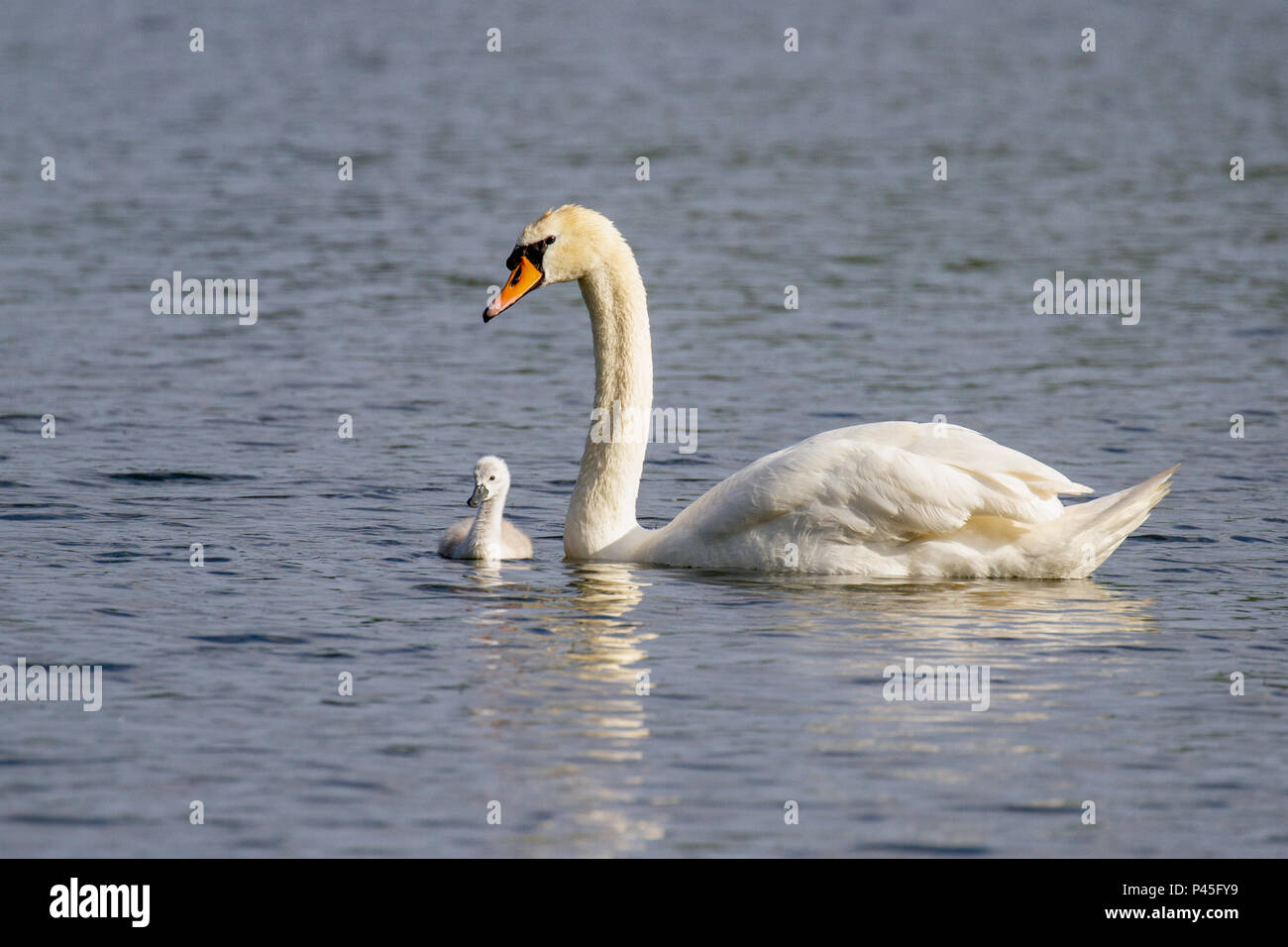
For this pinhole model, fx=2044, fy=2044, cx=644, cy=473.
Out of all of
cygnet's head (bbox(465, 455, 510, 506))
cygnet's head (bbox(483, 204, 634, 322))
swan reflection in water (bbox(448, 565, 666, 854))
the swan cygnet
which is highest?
cygnet's head (bbox(483, 204, 634, 322))

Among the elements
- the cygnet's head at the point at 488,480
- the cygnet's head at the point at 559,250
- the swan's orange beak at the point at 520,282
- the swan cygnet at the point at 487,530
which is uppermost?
the cygnet's head at the point at 559,250

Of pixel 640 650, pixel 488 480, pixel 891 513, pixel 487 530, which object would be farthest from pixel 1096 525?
pixel 488 480

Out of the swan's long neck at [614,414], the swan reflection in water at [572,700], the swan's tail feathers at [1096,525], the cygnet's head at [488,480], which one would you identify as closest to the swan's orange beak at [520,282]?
the swan's long neck at [614,414]

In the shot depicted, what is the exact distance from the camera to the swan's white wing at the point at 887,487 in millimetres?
11328

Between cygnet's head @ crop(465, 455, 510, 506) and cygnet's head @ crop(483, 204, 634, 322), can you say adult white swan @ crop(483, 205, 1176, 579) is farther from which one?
cygnet's head @ crop(465, 455, 510, 506)

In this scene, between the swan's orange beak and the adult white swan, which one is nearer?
the adult white swan

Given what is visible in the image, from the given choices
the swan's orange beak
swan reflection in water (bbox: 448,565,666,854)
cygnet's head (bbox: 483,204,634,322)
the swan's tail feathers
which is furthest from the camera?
cygnet's head (bbox: 483,204,634,322)

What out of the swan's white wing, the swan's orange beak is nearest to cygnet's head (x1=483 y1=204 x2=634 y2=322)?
the swan's orange beak

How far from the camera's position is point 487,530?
40.8 feet

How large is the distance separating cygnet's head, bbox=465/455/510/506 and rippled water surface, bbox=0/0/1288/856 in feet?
1.61

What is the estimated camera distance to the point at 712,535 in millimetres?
11984

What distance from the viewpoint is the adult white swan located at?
447 inches

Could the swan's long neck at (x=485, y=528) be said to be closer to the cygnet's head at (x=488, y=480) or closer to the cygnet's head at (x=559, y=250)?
the cygnet's head at (x=488, y=480)
